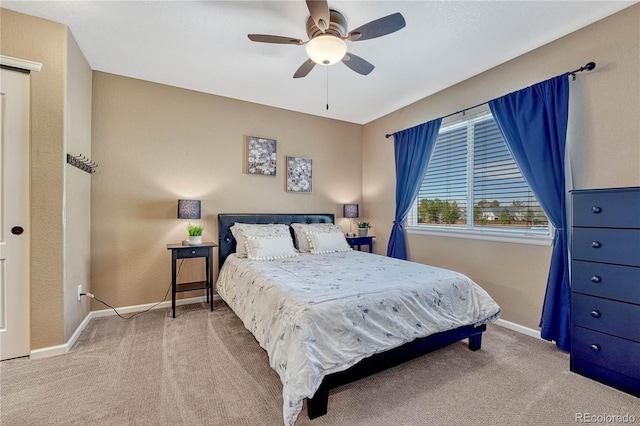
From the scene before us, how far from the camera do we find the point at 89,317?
311 centimetres

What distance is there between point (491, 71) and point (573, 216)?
1.88m

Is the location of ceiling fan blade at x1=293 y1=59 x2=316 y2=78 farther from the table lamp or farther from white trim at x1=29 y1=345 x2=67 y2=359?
white trim at x1=29 y1=345 x2=67 y2=359

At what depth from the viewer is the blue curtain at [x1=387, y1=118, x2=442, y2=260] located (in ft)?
12.6

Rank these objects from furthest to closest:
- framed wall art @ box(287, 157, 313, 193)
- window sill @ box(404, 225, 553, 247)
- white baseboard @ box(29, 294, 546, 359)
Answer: framed wall art @ box(287, 157, 313, 193) → window sill @ box(404, 225, 553, 247) → white baseboard @ box(29, 294, 546, 359)

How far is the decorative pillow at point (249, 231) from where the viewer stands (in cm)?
350

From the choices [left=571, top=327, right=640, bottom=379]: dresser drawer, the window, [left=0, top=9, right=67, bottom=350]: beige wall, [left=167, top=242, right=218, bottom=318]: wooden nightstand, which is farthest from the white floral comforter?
[left=0, top=9, right=67, bottom=350]: beige wall

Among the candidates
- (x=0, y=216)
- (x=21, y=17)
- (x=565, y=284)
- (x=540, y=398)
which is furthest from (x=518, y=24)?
(x=0, y=216)

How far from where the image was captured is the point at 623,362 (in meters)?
1.87

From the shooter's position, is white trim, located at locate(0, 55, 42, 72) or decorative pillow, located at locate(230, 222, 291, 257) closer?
white trim, located at locate(0, 55, 42, 72)

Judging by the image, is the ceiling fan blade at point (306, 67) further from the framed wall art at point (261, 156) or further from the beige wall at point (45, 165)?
the beige wall at point (45, 165)

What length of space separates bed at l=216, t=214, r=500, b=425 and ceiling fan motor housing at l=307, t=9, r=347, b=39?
2005mm

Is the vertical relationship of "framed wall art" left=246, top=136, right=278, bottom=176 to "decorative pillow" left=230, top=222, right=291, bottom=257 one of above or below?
above

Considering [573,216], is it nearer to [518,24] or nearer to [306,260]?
[518,24]

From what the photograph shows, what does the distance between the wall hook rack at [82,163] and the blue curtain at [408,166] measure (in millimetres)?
3853
